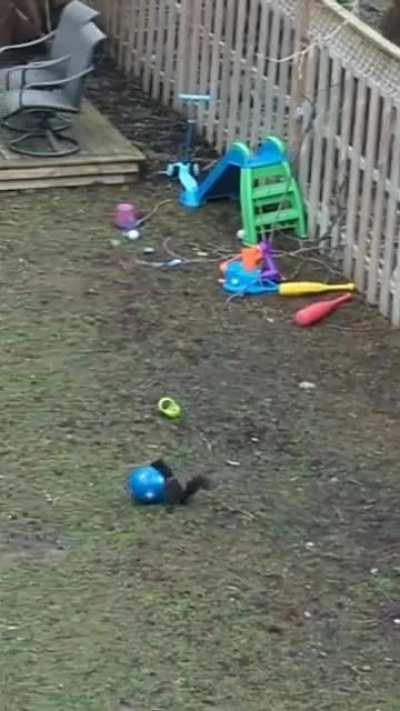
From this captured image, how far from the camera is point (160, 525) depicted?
6.60 metres

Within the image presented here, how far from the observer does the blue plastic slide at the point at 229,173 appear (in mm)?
9516

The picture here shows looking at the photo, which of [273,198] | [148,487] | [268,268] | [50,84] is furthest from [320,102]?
[148,487]

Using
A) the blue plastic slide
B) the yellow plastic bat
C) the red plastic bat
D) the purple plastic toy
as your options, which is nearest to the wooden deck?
the blue plastic slide

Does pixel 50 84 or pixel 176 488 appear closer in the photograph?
pixel 176 488

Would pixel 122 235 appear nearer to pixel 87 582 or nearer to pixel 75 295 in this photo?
pixel 75 295

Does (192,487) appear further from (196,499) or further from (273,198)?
(273,198)

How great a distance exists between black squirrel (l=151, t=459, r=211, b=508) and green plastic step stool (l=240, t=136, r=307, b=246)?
9.40 feet

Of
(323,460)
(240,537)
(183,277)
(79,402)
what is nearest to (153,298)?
(183,277)

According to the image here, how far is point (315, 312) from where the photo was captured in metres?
8.55

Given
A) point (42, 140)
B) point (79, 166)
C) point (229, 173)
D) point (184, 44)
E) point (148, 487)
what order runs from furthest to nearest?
point (184, 44), point (42, 140), point (79, 166), point (229, 173), point (148, 487)

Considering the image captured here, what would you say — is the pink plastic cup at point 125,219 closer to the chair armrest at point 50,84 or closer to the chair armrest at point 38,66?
the chair armrest at point 50,84

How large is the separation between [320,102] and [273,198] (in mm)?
595

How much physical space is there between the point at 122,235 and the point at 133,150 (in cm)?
111

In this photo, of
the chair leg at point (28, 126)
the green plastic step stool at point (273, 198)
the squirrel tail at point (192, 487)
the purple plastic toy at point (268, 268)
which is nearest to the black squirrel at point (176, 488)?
the squirrel tail at point (192, 487)
